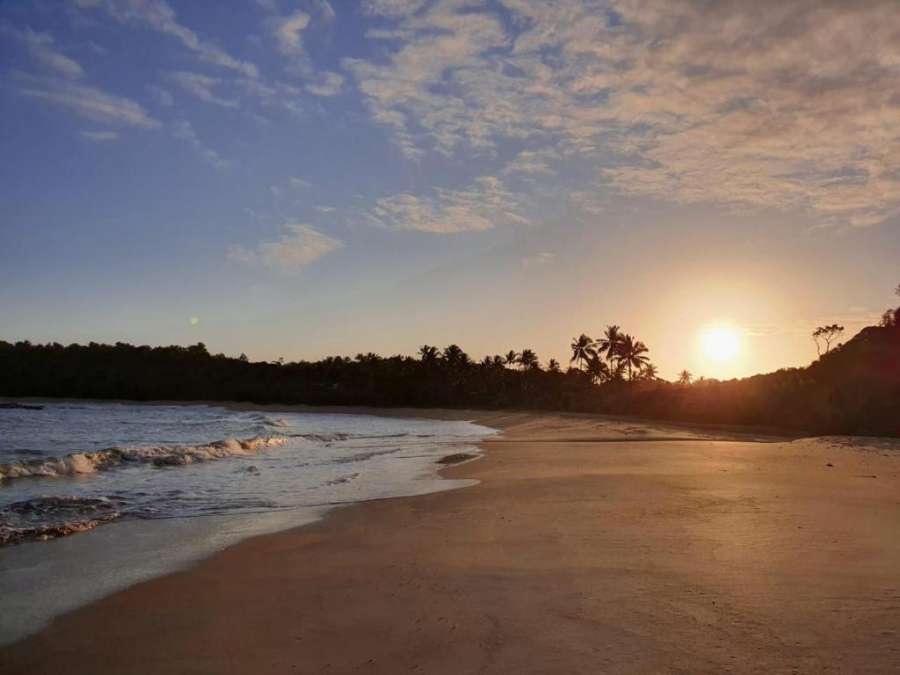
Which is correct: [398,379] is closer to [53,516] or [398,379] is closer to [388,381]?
[388,381]

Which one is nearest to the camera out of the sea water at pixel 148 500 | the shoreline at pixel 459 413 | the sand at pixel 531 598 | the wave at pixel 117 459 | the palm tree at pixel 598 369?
the sand at pixel 531 598

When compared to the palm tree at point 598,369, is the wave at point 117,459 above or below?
below

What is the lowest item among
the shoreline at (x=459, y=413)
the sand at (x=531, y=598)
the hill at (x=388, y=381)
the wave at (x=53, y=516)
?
A: the wave at (x=53, y=516)

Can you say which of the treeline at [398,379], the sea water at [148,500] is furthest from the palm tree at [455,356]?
the sea water at [148,500]

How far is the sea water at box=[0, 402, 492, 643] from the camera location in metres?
6.73

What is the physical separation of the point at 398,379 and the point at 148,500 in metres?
72.8

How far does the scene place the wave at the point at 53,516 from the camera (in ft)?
28.4

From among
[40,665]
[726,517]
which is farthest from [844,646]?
[40,665]

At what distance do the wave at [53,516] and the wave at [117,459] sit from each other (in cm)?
499

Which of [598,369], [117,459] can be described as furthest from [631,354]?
[117,459]

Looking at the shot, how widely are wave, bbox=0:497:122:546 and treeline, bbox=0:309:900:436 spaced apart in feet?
123

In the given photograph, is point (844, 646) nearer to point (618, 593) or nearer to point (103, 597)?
point (618, 593)

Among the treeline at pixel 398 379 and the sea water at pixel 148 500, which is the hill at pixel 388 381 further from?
the sea water at pixel 148 500

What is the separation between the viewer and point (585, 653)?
432 cm
